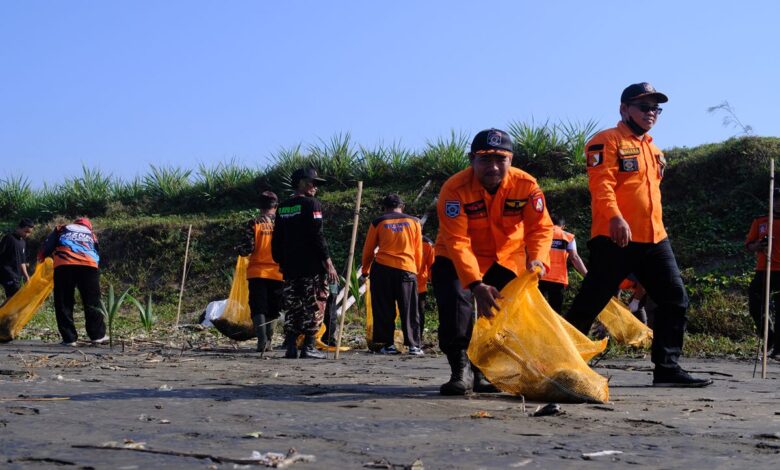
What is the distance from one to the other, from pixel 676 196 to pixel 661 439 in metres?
14.2

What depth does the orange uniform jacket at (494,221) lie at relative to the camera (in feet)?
20.2

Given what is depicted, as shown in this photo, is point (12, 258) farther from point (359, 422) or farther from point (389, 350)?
point (359, 422)

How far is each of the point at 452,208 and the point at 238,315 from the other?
6016 millimetres

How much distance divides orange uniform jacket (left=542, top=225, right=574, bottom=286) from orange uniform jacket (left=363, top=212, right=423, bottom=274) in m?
1.53

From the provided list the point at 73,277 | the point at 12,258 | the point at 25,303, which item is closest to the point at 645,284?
the point at 73,277

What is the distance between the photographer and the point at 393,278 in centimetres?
1138

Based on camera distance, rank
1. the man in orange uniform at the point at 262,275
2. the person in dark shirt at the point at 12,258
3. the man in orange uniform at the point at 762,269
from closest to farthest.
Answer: the man in orange uniform at the point at 762,269 → the man in orange uniform at the point at 262,275 → the person in dark shirt at the point at 12,258

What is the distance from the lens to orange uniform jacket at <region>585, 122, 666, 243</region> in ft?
22.4

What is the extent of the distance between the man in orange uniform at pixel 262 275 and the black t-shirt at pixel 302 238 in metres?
1.13

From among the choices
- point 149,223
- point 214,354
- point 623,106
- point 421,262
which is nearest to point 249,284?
point 214,354

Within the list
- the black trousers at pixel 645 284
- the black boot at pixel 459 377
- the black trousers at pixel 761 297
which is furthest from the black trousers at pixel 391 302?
the black boot at pixel 459 377

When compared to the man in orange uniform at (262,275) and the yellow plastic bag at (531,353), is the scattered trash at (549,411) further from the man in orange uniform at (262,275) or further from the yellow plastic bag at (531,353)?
the man in orange uniform at (262,275)

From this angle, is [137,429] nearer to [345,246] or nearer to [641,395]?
[641,395]

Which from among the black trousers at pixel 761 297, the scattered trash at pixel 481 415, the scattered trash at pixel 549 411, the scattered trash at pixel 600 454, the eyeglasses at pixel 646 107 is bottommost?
the scattered trash at pixel 600 454
